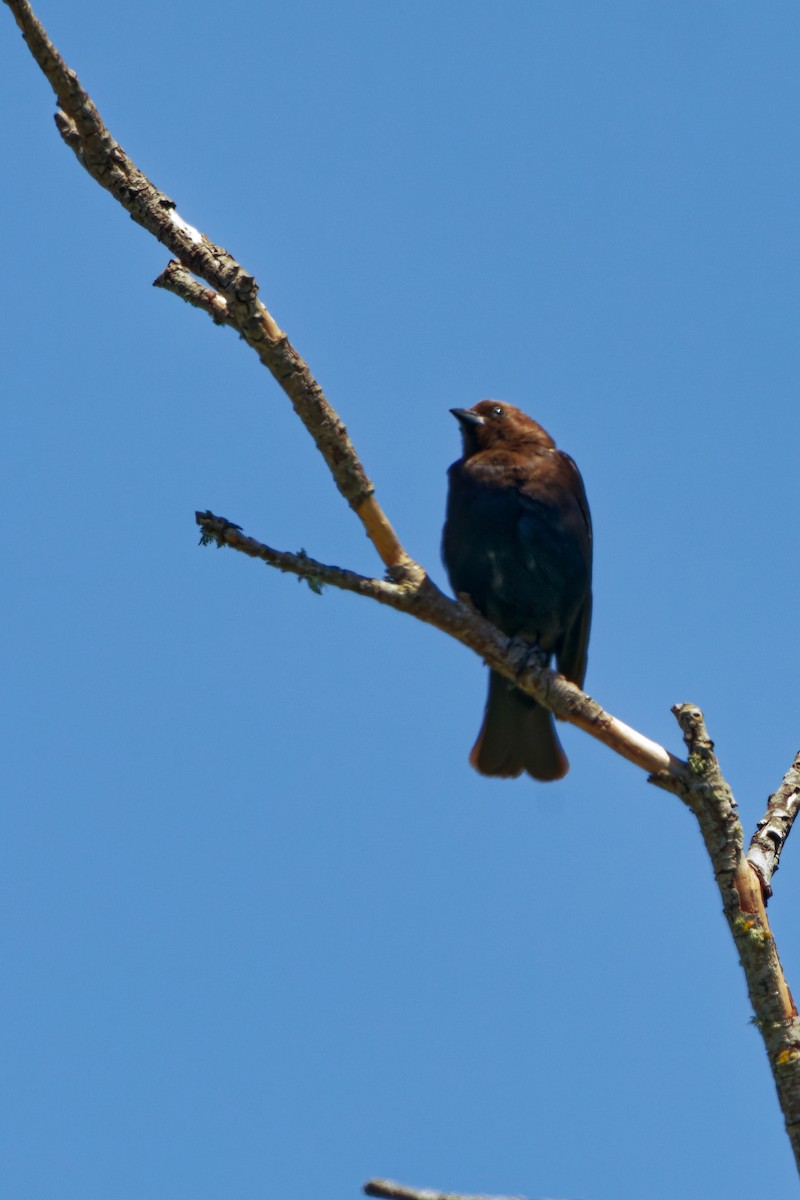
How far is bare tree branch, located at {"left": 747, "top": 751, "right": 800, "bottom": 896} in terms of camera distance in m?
4.11

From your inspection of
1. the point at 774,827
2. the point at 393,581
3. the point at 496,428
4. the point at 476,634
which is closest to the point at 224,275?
the point at 393,581

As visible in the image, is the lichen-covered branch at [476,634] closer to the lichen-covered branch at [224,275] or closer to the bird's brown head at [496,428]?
the lichen-covered branch at [224,275]

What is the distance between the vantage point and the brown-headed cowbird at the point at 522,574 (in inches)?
254

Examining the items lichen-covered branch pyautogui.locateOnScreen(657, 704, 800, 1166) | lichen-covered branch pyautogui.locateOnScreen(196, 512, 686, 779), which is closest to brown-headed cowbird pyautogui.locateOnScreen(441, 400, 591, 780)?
lichen-covered branch pyautogui.locateOnScreen(196, 512, 686, 779)

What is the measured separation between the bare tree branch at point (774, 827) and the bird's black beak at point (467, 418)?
3111 millimetres

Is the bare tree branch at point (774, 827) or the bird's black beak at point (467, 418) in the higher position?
the bird's black beak at point (467, 418)

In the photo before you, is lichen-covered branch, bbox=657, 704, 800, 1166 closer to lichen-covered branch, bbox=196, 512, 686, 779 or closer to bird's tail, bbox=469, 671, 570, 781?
lichen-covered branch, bbox=196, 512, 686, 779

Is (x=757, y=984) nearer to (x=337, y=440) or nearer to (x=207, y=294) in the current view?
(x=337, y=440)

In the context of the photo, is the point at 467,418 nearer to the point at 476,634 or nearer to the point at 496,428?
the point at 496,428

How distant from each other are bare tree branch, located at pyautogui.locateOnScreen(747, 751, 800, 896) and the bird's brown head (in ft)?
9.55

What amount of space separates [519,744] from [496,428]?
5.37 feet

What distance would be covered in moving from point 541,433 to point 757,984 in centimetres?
382

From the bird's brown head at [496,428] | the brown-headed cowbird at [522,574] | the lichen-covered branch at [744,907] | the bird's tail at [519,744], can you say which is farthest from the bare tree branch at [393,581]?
the bird's brown head at [496,428]

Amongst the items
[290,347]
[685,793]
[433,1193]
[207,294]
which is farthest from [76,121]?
[433,1193]
